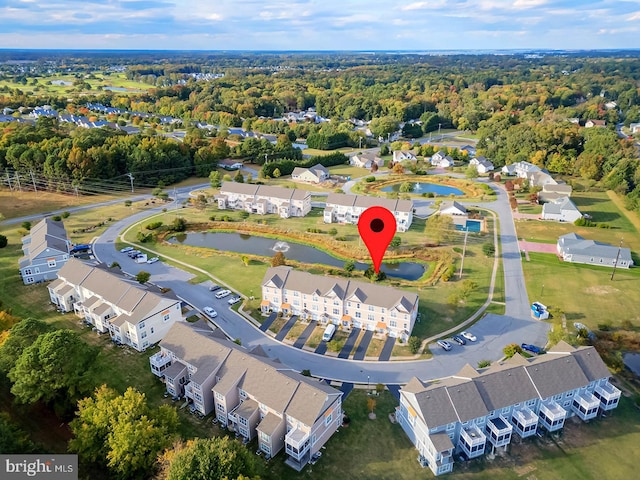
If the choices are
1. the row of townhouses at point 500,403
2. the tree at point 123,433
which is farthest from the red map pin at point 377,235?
the tree at point 123,433

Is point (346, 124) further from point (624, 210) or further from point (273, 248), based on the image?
point (273, 248)

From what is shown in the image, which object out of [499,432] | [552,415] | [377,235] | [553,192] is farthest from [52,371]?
[553,192]

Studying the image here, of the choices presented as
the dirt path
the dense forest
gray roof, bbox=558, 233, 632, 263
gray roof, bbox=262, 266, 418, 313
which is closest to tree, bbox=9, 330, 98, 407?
gray roof, bbox=262, 266, 418, 313

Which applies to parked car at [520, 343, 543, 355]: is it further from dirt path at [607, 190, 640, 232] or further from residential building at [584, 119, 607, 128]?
residential building at [584, 119, 607, 128]

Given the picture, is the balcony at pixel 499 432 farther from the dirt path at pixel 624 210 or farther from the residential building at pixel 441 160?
the residential building at pixel 441 160

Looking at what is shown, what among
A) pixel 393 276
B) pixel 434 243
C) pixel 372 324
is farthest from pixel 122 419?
pixel 434 243

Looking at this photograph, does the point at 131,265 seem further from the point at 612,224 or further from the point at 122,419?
the point at 612,224
